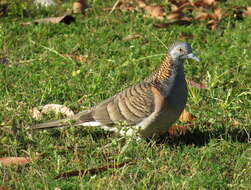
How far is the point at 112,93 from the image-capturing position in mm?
7320

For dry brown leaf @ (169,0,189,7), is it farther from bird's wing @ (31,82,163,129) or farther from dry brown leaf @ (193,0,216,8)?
bird's wing @ (31,82,163,129)

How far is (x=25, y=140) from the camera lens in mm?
6012

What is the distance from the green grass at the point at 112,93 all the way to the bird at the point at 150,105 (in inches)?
5.0

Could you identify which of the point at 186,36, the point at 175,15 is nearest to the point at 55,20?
the point at 175,15

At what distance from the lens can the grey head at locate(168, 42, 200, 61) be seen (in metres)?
6.10

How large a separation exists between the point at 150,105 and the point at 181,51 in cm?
55

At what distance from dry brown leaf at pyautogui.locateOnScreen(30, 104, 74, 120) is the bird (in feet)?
1.59

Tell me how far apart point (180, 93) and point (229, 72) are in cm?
199

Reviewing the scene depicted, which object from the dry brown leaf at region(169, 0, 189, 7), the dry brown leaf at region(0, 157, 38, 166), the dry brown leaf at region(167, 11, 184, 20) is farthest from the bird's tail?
the dry brown leaf at region(169, 0, 189, 7)

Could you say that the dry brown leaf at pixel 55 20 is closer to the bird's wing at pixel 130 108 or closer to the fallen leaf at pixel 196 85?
the fallen leaf at pixel 196 85

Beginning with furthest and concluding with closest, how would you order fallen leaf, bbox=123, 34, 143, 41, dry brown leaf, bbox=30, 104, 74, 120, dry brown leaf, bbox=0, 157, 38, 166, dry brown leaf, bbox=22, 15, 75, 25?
dry brown leaf, bbox=22, 15, 75, 25
fallen leaf, bbox=123, 34, 143, 41
dry brown leaf, bbox=30, 104, 74, 120
dry brown leaf, bbox=0, 157, 38, 166

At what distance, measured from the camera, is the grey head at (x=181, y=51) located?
6.10 meters

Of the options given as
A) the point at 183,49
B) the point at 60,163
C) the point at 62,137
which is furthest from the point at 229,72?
the point at 60,163

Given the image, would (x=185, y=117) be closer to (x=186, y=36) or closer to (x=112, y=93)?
(x=112, y=93)
